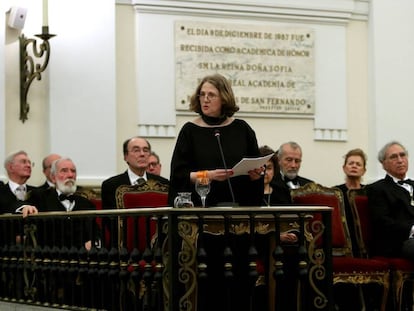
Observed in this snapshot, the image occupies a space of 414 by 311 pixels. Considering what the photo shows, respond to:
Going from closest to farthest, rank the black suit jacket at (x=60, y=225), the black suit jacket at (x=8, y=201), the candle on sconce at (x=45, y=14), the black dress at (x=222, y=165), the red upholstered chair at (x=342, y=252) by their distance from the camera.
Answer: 1. the black dress at (x=222, y=165)
2. the black suit jacket at (x=60, y=225)
3. the red upholstered chair at (x=342, y=252)
4. the black suit jacket at (x=8, y=201)
5. the candle on sconce at (x=45, y=14)

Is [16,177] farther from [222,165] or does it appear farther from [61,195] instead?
[222,165]

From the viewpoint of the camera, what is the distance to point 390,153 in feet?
28.0

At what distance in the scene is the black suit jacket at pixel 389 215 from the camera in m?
8.13

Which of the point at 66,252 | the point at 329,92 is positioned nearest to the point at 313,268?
the point at 66,252

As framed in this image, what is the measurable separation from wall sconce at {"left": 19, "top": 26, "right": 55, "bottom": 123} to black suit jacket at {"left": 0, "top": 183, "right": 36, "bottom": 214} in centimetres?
139

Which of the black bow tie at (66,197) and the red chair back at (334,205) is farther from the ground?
the black bow tie at (66,197)

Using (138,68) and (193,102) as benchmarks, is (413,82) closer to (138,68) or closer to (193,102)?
(138,68)

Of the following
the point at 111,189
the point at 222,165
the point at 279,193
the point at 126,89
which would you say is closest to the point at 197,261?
the point at 222,165

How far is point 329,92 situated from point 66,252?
4.98 meters

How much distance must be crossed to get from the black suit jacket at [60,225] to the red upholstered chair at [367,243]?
2170 mm

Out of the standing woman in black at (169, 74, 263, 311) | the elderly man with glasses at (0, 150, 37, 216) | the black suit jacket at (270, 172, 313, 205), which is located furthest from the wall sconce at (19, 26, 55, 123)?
the standing woman in black at (169, 74, 263, 311)

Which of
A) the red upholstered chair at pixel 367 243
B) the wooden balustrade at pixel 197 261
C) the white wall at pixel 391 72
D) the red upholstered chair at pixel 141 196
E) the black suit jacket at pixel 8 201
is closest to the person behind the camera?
the wooden balustrade at pixel 197 261

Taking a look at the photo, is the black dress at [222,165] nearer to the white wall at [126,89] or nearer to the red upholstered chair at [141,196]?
the red upholstered chair at [141,196]

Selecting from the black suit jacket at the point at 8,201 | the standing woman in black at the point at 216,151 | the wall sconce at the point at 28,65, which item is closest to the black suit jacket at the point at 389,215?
the standing woman in black at the point at 216,151
